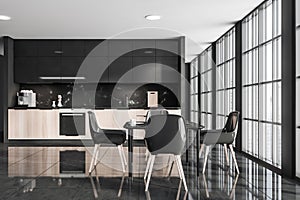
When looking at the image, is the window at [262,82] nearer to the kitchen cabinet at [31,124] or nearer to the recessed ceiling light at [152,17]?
the recessed ceiling light at [152,17]

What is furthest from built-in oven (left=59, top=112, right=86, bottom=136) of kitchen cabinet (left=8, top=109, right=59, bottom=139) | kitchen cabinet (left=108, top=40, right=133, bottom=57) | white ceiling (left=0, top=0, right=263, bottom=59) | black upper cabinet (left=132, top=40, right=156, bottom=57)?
black upper cabinet (left=132, top=40, right=156, bottom=57)

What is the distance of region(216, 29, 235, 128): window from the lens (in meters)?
7.94

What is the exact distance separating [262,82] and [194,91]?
304 inches

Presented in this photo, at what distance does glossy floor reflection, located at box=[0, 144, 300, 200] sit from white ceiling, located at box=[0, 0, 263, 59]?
262cm

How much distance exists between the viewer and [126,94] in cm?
983

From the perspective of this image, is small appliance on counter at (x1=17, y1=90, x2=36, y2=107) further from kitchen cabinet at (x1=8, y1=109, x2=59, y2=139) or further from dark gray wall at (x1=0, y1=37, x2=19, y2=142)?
kitchen cabinet at (x1=8, y1=109, x2=59, y2=139)

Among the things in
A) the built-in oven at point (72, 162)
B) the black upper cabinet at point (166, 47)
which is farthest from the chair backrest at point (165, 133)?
the black upper cabinet at point (166, 47)

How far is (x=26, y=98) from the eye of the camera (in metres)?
9.27

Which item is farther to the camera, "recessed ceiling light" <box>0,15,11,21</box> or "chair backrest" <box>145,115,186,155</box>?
"recessed ceiling light" <box>0,15,11,21</box>

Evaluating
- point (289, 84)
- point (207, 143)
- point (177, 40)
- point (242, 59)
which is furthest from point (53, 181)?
point (177, 40)

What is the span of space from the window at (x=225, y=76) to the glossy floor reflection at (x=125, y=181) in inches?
79.2

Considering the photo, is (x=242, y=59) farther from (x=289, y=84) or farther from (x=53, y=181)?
(x=53, y=181)

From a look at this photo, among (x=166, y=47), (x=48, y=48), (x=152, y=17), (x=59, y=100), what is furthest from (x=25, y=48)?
(x=152, y=17)

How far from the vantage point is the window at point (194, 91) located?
13258 millimetres
